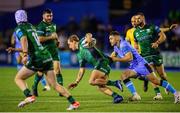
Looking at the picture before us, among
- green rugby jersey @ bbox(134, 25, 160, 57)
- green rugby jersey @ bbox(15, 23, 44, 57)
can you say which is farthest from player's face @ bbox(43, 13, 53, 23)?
green rugby jersey @ bbox(15, 23, 44, 57)

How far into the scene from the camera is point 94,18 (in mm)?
32250

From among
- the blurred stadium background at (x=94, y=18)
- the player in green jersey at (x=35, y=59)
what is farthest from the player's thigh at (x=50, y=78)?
the blurred stadium background at (x=94, y=18)

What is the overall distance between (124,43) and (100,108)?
179 centimetres

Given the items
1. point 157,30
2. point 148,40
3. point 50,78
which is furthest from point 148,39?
point 50,78

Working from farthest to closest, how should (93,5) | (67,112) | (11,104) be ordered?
(93,5) < (11,104) < (67,112)

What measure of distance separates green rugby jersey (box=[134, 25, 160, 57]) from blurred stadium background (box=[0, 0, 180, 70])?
12867 millimetres

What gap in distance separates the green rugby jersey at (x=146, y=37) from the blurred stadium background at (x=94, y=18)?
12.9m

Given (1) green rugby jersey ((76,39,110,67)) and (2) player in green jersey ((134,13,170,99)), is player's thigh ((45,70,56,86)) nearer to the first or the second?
(1) green rugby jersey ((76,39,110,67))

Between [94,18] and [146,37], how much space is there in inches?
639

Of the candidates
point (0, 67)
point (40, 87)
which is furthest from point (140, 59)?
point (0, 67)

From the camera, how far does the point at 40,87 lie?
19.9 metres

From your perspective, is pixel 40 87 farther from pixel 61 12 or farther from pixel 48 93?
pixel 61 12

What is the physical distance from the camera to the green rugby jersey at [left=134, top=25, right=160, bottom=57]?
16.1 m

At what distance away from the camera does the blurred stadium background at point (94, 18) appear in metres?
29.9
